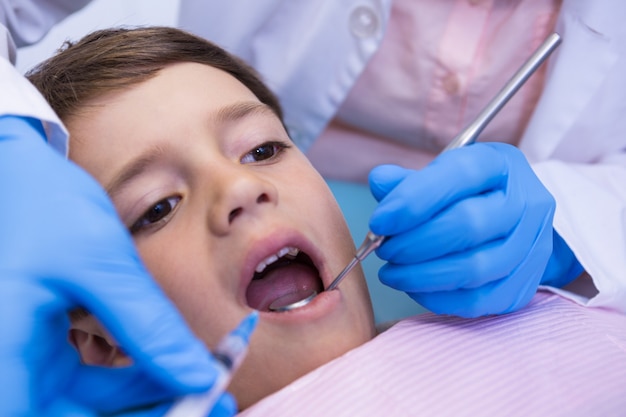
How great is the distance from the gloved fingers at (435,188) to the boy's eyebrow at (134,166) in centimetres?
30

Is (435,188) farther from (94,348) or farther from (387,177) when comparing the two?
(94,348)

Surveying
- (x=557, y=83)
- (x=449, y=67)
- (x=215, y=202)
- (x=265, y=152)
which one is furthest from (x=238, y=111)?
(x=557, y=83)

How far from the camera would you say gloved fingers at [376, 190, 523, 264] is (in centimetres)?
85

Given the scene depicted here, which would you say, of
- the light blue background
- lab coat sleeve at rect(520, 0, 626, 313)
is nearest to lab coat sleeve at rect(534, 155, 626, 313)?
lab coat sleeve at rect(520, 0, 626, 313)

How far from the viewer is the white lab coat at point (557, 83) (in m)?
1.07

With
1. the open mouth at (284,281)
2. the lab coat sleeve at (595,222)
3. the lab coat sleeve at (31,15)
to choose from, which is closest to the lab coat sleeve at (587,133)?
the lab coat sleeve at (595,222)

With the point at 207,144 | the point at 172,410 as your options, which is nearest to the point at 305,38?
the point at 207,144

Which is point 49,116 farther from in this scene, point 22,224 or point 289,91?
point 289,91

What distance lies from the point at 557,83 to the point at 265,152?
2.00 feet

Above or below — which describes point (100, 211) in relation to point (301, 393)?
above

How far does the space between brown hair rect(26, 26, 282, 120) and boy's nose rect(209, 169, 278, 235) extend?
0.26 meters

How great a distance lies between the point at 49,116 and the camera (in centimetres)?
79

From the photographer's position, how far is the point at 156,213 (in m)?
0.88

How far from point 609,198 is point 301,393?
0.68 m
